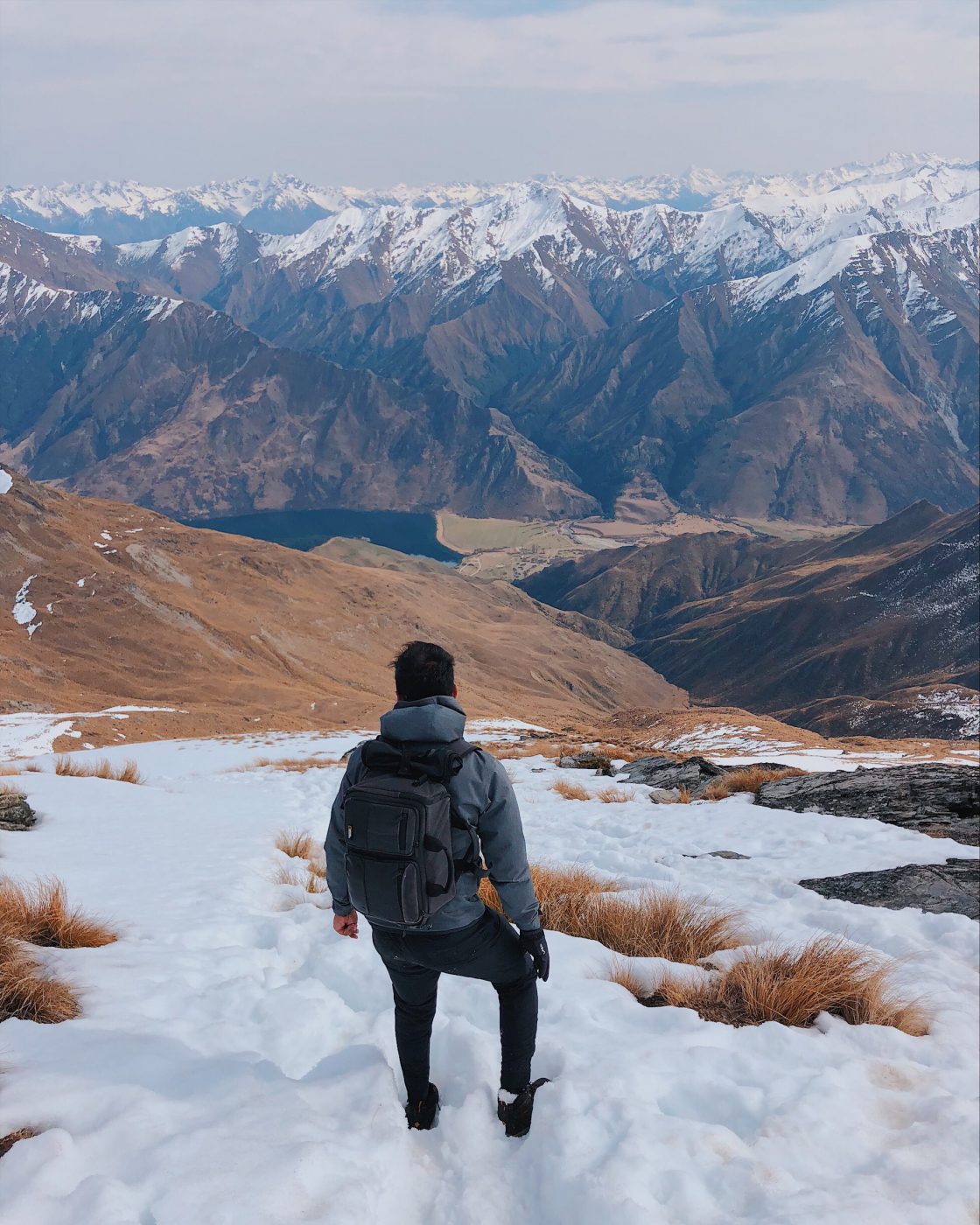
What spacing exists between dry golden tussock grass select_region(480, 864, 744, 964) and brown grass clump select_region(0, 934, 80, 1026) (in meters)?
3.59

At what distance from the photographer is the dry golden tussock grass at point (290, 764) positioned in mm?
20328

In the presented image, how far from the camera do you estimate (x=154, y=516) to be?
118062 mm

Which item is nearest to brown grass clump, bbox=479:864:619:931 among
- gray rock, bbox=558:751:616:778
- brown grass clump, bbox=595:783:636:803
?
brown grass clump, bbox=595:783:636:803

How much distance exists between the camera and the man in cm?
406

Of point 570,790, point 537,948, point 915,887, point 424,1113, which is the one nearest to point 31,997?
point 424,1113

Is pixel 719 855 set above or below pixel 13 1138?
below

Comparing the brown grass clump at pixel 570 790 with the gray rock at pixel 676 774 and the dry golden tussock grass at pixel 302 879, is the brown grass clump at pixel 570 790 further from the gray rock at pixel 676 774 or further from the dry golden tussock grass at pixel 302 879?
the dry golden tussock grass at pixel 302 879

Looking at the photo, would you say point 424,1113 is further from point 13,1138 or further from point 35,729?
point 35,729

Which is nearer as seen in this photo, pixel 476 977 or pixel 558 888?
pixel 476 977

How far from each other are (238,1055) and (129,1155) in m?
1.12

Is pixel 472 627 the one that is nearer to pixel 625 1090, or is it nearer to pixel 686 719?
pixel 686 719

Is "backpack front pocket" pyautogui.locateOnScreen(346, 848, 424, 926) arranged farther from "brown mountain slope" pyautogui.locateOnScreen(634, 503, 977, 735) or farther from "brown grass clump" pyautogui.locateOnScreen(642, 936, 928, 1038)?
"brown mountain slope" pyautogui.locateOnScreen(634, 503, 977, 735)

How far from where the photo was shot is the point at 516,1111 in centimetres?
439

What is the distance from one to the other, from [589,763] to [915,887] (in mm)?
11812
